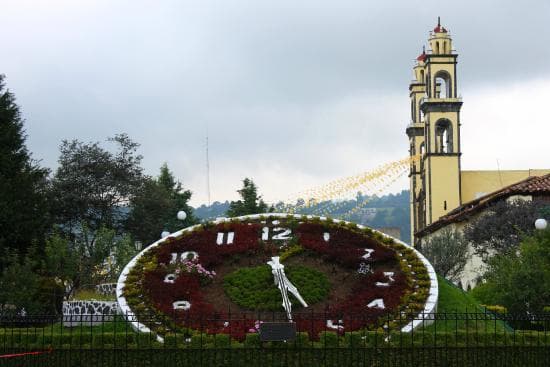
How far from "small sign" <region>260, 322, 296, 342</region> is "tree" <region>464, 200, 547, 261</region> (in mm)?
27021

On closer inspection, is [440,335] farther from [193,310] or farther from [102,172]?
[102,172]

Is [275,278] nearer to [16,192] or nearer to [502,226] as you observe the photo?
[16,192]

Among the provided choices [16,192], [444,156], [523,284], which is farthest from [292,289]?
[444,156]

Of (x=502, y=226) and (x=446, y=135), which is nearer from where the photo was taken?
(x=502, y=226)

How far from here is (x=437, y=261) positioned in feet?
135

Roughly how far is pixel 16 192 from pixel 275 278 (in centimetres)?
1403

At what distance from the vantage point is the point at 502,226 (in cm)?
4416

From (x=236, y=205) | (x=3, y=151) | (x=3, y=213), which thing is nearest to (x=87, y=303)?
(x=3, y=213)

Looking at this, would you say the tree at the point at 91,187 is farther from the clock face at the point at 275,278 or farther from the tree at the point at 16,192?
the clock face at the point at 275,278

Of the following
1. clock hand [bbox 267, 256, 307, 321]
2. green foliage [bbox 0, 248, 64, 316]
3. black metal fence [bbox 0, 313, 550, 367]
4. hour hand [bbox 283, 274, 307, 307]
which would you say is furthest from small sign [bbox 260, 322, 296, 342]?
green foliage [bbox 0, 248, 64, 316]

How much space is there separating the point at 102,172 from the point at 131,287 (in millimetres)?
26452

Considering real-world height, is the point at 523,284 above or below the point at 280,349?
above

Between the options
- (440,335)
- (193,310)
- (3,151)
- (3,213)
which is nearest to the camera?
(440,335)

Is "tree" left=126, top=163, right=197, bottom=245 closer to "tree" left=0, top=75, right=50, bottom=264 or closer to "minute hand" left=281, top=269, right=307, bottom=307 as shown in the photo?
"tree" left=0, top=75, right=50, bottom=264
